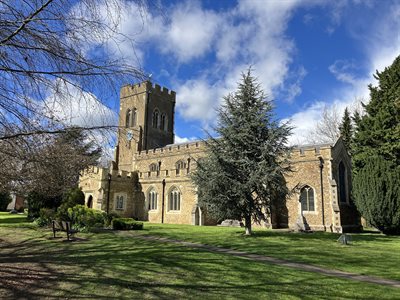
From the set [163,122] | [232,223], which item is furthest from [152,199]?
[163,122]

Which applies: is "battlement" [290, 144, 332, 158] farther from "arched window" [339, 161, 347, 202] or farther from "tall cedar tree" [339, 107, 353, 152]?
"tall cedar tree" [339, 107, 353, 152]

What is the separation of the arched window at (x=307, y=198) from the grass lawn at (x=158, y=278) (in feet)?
46.6

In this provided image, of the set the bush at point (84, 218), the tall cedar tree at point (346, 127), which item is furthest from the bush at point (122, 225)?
the tall cedar tree at point (346, 127)

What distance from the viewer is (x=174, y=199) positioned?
27625 mm

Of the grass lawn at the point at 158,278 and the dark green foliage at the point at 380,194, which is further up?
the dark green foliage at the point at 380,194

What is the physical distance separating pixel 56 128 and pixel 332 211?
19.7m

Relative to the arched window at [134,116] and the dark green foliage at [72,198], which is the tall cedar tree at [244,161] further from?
the arched window at [134,116]

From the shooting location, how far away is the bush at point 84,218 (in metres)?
18.0

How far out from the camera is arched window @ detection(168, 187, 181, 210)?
89.5 ft

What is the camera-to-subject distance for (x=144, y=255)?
9.52 m

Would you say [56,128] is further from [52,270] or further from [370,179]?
[370,179]

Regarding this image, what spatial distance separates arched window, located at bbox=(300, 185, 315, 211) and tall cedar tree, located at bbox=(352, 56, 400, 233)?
9.13ft

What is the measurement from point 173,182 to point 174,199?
1.49 metres

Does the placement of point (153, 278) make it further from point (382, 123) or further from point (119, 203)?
point (119, 203)
